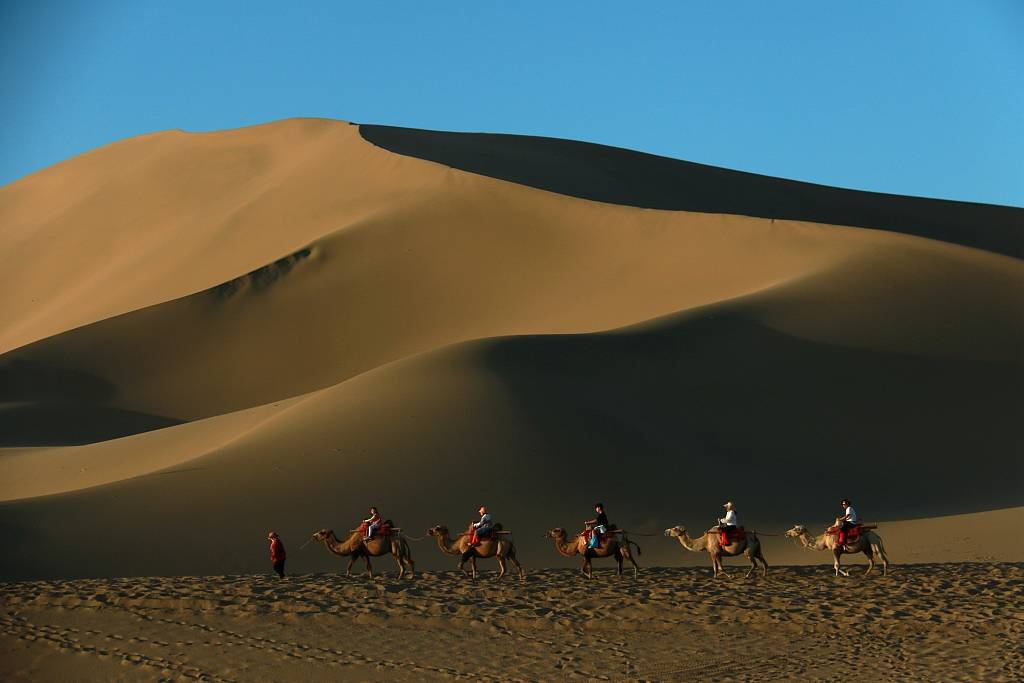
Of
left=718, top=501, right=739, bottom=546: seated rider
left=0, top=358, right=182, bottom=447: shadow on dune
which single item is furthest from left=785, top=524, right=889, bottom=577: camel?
left=0, top=358, right=182, bottom=447: shadow on dune

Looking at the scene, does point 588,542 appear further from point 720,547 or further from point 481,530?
point 720,547

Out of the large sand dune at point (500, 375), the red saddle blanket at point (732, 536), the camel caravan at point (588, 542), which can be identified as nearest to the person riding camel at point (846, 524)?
the camel caravan at point (588, 542)

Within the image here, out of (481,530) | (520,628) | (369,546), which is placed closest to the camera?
(520,628)

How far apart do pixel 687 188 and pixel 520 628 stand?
50752 mm

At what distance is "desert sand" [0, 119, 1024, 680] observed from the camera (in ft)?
63.7

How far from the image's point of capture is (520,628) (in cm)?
1928

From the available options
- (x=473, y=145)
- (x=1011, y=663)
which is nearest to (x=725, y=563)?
(x=1011, y=663)

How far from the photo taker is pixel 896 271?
140ft

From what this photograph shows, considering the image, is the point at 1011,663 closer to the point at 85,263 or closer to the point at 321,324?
the point at 321,324

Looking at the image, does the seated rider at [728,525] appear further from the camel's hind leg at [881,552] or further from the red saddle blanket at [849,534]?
the camel's hind leg at [881,552]

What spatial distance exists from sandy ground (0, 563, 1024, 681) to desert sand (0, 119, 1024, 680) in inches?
3.1

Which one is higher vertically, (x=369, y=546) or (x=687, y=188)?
(x=687, y=188)

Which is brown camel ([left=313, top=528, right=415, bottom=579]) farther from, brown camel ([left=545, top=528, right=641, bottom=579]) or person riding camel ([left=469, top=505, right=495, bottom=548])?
brown camel ([left=545, top=528, right=641, bottom=579])

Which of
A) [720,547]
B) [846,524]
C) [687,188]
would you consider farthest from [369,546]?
[687,188]
